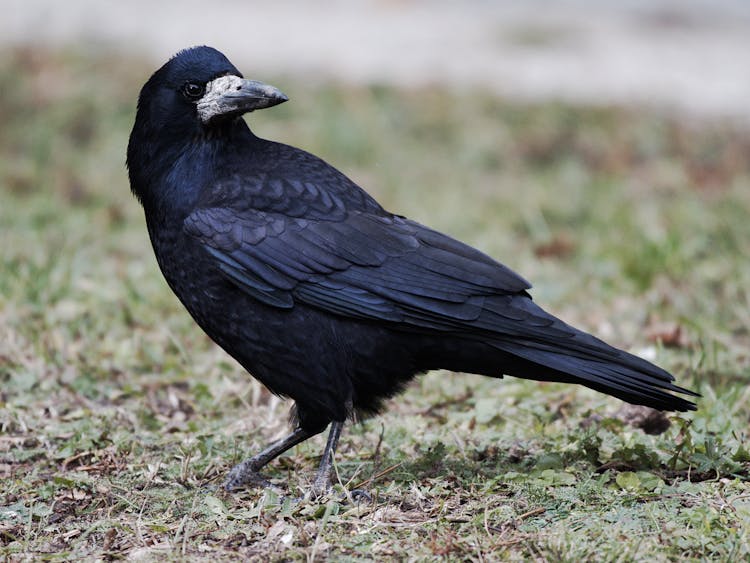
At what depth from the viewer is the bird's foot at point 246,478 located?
4.05m

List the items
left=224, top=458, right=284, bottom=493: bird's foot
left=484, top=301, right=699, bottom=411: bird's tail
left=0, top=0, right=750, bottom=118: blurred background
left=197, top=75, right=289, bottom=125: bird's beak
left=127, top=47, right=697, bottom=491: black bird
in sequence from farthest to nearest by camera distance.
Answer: left=0, top=0, right=750, bottom=118: blurred background → left=197, top=75, right=289, bottom=125: bird's beak → left=224, top=458, right=284, bottom=493: bird's foot → left=127, top=47, right=697, bottom=491: black bird → left=484, top=301, right=699, bottom=411: bird's tail

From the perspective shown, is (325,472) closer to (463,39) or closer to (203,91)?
(203,91)

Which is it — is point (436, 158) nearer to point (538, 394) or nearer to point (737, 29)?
point (538, 394)

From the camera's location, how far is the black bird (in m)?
3.92

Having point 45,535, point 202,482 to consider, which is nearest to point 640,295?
point 202,482

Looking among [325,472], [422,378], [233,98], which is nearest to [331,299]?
[325,472]

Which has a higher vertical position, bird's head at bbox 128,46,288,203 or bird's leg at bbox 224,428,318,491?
bird's head at bbox 128,46,288,203

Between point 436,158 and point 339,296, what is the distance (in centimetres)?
537

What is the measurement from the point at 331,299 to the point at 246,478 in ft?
2.56

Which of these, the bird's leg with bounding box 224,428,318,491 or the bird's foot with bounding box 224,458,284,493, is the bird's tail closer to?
the bird's leg with bounding box 224,428,318,491

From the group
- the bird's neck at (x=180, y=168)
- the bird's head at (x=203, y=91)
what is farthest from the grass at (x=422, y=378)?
the bird's head at (x=203, y=91)

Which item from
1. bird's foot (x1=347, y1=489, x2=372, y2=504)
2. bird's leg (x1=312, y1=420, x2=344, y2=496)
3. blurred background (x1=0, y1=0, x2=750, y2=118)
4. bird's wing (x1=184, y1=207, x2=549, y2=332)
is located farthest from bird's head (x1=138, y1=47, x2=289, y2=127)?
blurred background (x1=0, y1=0, x2=750, y2=118)

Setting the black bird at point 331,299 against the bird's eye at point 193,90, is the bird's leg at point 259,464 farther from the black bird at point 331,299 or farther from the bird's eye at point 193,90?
the bird's eye at point 193,90

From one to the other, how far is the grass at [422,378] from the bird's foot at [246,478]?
3.4 inches
